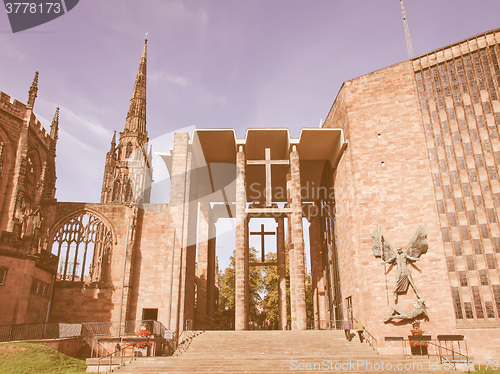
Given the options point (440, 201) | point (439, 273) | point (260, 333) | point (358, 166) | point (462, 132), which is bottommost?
point (260, 333)

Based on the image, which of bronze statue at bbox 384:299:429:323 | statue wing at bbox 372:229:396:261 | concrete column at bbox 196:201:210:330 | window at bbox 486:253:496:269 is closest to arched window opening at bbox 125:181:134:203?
concrete column at bbox 196:201:210:330

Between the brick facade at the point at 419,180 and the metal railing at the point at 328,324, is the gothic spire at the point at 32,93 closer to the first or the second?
the brick facade at the point at 419,180

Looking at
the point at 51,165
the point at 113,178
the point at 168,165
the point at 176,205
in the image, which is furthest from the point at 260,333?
the point at 113,178

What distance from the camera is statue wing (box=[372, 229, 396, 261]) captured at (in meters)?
21.4

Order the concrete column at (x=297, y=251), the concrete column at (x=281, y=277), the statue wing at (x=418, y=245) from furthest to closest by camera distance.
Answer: the concrete column at (x=281, y=277) < the concrete column at (x=297, y=251) < the statue wing at (x=418, y=245)

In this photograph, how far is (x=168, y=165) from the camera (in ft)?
98.4

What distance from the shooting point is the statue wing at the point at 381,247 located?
21422 millimetres

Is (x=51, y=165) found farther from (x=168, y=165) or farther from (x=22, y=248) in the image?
(x=22, y=248)

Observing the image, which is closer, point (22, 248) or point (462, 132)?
point (22, 248)

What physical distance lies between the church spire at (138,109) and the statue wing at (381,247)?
41109mm

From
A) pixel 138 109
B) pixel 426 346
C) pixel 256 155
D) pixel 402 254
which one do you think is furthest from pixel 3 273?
pixel 138 109

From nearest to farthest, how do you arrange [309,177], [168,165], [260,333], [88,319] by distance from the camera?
1. [260,333]
2. [88,319]
3. [168,165]
4. [309,177]

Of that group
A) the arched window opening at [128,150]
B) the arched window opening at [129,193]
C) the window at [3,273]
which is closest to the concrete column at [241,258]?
the window at [3,273]

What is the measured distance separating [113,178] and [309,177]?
27986mm
